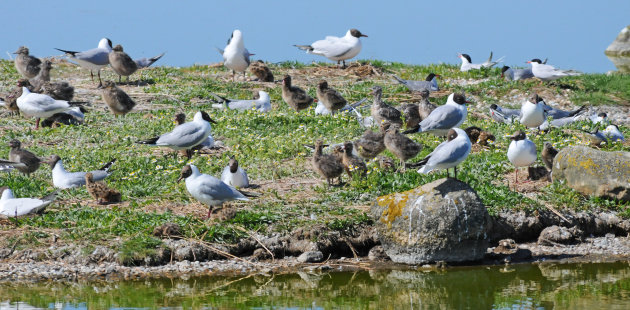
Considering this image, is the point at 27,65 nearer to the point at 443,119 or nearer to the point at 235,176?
the point at 235,176

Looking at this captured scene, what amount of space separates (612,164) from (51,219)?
290 inches

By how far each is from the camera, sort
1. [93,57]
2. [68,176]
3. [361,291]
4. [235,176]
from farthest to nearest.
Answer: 1. [93,57]
2. [68,176]
3. [235,176]
4. [361,291]

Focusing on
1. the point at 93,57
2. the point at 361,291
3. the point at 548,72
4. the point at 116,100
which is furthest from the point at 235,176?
the point at 548,72

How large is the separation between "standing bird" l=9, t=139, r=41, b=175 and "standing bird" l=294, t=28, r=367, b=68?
1088 cm

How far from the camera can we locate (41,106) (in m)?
16.4

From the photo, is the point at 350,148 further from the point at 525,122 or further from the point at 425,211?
the point at 525,122

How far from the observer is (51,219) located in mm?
10961

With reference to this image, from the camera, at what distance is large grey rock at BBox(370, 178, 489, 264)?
A: 988 centimetres

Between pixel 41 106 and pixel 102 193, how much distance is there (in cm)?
553

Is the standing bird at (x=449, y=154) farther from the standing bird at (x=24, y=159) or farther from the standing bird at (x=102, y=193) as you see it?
the standing bird at (x=24, y=159)

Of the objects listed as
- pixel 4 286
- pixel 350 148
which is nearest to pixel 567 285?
pixel 350 148

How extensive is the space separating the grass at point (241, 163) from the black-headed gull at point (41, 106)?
360 mm

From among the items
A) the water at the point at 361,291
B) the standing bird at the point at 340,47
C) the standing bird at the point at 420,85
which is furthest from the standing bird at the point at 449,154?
the standing bird at the point at 340,47

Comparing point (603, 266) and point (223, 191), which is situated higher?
point (223, 191)
